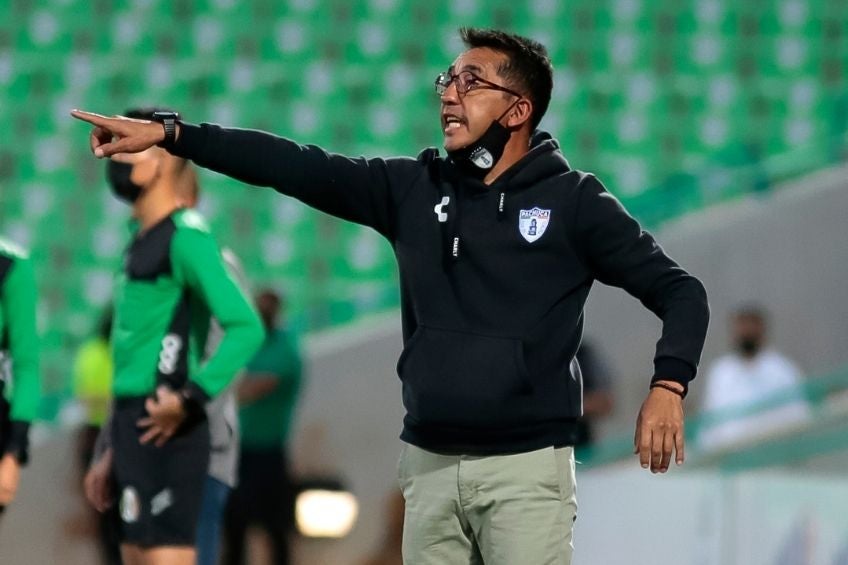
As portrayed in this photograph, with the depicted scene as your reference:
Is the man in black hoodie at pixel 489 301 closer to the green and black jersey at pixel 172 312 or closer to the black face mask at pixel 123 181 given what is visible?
the green and black jersey at pixel 172 312

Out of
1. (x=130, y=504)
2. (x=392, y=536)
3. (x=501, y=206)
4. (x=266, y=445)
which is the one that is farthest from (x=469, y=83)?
(x=392, y=536)

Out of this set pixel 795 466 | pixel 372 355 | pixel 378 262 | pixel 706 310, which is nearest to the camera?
pixel 706 310

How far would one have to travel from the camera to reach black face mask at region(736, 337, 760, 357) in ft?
24.3

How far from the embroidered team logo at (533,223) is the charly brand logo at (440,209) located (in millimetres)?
141

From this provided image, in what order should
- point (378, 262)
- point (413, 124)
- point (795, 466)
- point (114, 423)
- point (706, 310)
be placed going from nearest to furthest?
point (706, 310) < point (114, 423) < point (795, 466) < point (378, 262) < point (413, 124)

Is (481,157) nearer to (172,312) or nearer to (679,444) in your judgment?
(679,444)

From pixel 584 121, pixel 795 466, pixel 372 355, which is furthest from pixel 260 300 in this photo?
pixel 584 121

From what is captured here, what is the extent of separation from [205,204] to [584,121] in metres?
2.56

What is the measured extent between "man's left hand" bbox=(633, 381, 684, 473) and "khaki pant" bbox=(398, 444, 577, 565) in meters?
0.25

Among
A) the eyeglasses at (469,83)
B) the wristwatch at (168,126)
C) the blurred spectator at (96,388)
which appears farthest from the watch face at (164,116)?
the blurred spectator at (96,388)

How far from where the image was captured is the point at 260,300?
667 centimetres

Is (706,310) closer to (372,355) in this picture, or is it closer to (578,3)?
(372,355)

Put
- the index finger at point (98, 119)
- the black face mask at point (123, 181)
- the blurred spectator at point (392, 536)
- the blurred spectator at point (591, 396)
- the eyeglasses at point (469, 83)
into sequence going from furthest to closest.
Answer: the blurred spectator at point (392, 536)
the blurred spectator at point (591, 396)
the black face mask at point (123, 181)
the eyeglasses at point (469, 83)
the index finger at point (98, 119)

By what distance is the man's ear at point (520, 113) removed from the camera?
119 inches
